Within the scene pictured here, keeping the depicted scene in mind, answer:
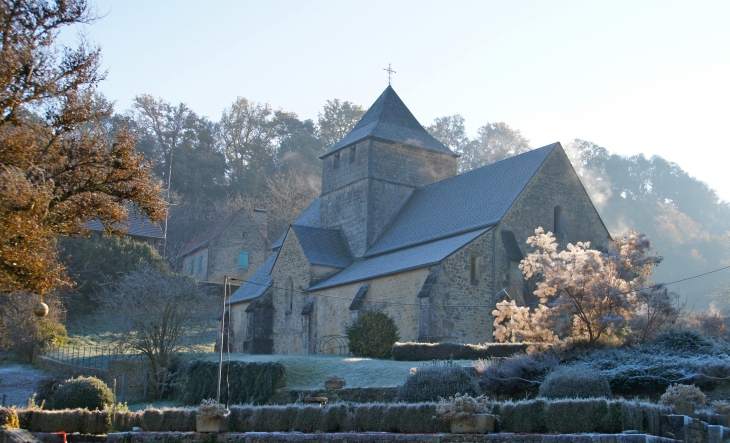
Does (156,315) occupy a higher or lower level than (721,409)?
higher

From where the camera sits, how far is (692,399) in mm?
13383

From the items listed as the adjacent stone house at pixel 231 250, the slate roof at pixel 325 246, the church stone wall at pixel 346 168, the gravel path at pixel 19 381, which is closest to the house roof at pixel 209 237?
the adjacent stone house at pixel 231 250

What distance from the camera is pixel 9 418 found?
623 inches

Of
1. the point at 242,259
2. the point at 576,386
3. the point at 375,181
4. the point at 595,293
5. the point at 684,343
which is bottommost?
the point at 576,386

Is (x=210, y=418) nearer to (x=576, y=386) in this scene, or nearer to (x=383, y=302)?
(x=576, y=386)

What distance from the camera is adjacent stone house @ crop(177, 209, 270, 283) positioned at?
5112cm

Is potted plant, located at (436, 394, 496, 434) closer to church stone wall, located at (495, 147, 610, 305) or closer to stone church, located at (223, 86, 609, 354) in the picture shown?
stone church, located at (223, 86, 609, 354)

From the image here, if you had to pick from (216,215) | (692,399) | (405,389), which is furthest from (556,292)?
(216,215)

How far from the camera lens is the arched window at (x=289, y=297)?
120 ft

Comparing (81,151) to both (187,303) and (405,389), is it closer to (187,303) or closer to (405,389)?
(405,389)

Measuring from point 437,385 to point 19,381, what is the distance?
63.1 ft

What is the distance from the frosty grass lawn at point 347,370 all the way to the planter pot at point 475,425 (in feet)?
25.9

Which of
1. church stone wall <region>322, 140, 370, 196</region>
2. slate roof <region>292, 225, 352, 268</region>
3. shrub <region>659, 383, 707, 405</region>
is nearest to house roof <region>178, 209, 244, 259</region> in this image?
church stone wall <region>322, 140, 370, 196</region>

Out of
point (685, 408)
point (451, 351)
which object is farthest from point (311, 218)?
point (685, 408)
